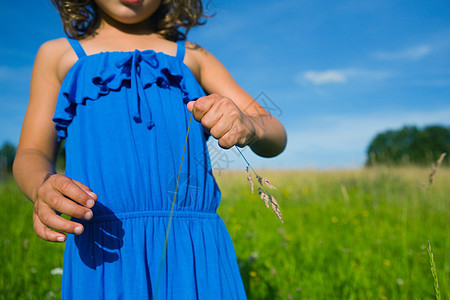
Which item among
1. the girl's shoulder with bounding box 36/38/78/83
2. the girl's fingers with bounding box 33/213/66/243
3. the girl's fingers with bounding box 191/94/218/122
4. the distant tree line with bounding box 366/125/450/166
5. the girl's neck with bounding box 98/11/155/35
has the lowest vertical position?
the girl's fingers with bounding box 33/213/66/243

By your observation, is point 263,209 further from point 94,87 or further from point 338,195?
point 94,87

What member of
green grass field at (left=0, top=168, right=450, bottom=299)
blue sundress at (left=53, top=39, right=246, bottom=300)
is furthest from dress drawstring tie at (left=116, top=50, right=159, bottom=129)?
green grass field at (left=0, top=168, right=450, bottom=299)

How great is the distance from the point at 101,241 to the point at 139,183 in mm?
198

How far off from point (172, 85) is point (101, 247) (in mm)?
572

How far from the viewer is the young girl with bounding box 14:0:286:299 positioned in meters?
1.04

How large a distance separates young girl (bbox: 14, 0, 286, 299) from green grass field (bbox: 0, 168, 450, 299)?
0.75 metres

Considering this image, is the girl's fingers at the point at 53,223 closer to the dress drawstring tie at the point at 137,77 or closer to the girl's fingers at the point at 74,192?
the girl's fingers at the point at 74,192

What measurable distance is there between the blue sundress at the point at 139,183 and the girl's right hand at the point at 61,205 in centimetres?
22

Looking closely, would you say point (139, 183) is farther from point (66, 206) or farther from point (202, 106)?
point (202, 106)

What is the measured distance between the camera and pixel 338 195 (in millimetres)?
5551

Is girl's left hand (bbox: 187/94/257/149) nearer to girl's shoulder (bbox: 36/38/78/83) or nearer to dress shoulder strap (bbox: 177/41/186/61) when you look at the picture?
dress shoulder strap (bbox: 177/41/186/61)

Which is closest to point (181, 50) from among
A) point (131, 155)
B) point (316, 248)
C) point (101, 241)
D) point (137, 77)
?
point (137, 77)

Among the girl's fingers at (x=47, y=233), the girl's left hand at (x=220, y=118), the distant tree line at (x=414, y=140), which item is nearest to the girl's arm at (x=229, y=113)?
the girl's left hand at (x=220, y=118)

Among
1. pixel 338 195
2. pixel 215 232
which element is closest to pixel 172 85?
pixel 215 232
